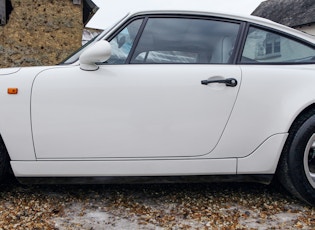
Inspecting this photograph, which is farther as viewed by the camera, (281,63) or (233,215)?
(281,63)

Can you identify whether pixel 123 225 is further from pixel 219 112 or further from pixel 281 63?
pixel 281 63

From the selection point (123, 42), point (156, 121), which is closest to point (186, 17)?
point (123, 42)

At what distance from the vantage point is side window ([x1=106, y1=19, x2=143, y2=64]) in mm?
2234

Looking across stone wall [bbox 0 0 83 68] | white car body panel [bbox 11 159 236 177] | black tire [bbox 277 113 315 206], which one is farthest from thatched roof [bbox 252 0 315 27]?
white car body panel [bbox 11 159 236 177]

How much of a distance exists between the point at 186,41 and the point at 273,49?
0.69m

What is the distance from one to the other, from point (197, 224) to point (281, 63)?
1344 millimetres

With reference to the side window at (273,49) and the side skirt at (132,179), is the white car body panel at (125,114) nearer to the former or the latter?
the side skirt at (132,179)

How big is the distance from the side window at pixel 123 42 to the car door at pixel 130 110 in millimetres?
100

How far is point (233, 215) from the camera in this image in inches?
83.4

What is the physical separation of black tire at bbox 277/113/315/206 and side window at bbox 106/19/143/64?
135 centimetres

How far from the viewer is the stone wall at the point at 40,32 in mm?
10977

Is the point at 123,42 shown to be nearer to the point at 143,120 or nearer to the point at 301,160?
the point at 143,120

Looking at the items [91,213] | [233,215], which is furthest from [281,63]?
[91,213]

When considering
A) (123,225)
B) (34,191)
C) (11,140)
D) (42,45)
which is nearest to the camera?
(123,225)
